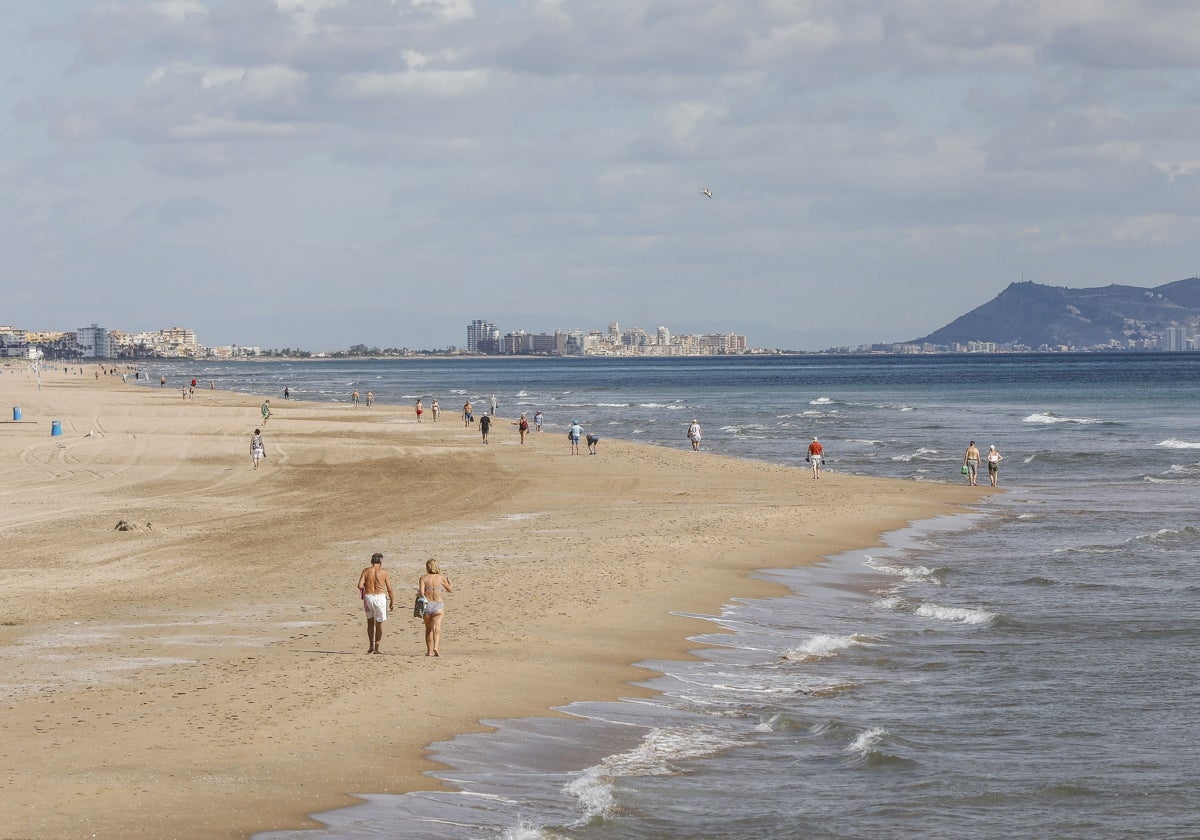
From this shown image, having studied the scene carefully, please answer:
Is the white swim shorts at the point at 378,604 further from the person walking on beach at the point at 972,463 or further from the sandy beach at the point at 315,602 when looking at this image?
the person walking on beach at the point at 972,463

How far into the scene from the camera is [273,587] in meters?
22.5

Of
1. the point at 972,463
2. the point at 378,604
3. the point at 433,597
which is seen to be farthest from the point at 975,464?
the point at 378,604

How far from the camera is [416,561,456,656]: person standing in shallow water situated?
651 inches

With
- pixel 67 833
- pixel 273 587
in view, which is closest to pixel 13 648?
pixel 273 587

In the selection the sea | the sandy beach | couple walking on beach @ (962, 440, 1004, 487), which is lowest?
the sea

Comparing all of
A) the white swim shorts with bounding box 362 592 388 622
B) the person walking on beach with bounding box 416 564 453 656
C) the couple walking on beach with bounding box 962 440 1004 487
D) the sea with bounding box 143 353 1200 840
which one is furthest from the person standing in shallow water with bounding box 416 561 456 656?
the couple walking on beach with bounding box 962 440 1004 487

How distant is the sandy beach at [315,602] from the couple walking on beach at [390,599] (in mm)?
365

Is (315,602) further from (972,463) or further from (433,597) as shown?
(972,463)

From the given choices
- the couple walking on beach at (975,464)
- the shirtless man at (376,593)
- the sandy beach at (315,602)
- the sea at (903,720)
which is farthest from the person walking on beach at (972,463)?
the shirtless man at (376,593)

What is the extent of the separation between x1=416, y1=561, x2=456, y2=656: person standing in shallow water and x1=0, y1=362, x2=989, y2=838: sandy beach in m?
0.43

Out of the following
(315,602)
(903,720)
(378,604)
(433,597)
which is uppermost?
(433,597)

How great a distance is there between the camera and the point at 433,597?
16.6 metres

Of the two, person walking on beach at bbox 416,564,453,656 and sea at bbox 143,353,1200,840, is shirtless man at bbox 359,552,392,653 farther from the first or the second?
sea at bbox 143,353,1200,840

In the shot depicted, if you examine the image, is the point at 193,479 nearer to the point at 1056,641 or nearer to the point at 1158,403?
the point at 1056,641
